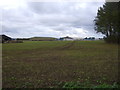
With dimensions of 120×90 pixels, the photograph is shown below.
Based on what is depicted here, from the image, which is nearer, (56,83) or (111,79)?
(56,83)

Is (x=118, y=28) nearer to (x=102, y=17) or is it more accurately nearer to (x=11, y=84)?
(x=102, y=17)

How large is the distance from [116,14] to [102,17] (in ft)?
15.7

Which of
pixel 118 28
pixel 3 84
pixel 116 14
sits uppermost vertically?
pixel 116 14

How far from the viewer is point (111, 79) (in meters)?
5.21

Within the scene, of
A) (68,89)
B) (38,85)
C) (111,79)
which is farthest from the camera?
(111,79)

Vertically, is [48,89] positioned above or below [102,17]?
below

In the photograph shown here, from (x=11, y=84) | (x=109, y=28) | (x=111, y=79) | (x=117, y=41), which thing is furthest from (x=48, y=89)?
(x=109, y=28)

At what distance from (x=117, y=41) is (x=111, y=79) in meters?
29.0

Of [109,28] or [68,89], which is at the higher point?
[109,28]

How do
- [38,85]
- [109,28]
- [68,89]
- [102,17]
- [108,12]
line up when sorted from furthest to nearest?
[109,28] < [102,17] < [108,12] < [38,85] < [68,89]

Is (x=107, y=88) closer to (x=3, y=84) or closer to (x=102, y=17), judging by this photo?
(x=3, y=84)

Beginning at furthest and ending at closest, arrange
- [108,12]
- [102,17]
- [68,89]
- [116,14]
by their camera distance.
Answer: [102,17]
[108,12]
[116,14]
[68,89]

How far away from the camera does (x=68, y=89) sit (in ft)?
13.3

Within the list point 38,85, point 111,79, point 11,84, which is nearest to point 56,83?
point 38,85
